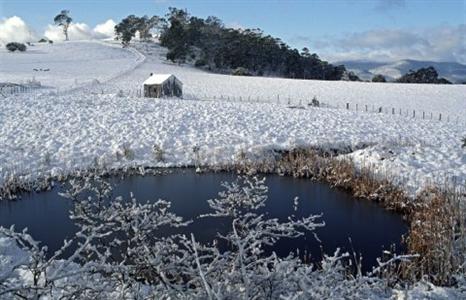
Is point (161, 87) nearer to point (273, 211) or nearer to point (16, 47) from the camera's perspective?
point (273, 211)

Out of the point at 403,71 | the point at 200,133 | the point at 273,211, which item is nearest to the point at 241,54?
the point at 403,71

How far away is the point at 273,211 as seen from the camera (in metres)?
13.3

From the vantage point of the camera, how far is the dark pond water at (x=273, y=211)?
1096 cm

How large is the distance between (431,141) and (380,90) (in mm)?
28216

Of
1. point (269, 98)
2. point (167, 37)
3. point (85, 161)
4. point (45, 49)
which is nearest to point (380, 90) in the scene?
point (269, 98)

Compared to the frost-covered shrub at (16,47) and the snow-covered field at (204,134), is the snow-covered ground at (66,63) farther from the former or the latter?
the snow-covered field at (204,134)

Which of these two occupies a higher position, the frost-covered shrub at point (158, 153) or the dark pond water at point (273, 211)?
the frost-covered shrub at point (158, 153)

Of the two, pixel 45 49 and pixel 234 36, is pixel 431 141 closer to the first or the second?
pixel 234 36

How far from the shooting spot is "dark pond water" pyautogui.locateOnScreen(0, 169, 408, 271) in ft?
36.0

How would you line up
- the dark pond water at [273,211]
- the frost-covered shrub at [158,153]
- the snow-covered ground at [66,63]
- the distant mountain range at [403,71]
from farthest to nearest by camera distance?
the distant mountain range at [403,71] → the snow-covered ground at [66,63] → the frost-covered shrub at [158,153] → the dark pond water at [273,211]

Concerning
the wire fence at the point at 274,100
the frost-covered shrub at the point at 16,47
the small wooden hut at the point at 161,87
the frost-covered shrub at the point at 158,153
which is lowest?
the frost-covered shrub at the point at 158,153

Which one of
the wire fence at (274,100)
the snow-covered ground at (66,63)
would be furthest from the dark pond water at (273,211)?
the snow-covered ground at (66,63)

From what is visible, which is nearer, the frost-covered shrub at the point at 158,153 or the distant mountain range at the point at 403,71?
the frost-covered shrub at the point at 158,153

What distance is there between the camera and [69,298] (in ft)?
13.2
